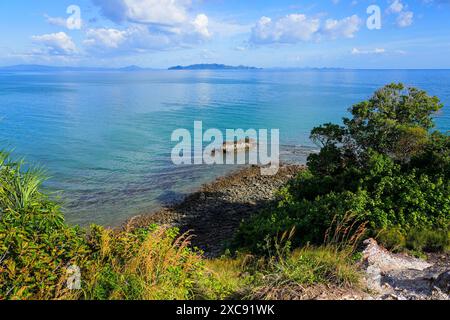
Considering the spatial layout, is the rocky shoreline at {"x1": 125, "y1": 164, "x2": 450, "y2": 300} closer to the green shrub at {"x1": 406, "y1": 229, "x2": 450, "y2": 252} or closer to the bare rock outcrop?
the bare rock outcrop

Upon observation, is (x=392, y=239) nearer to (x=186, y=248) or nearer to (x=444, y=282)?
(x=444, y=282)

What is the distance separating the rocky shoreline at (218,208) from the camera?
19302 millimetres

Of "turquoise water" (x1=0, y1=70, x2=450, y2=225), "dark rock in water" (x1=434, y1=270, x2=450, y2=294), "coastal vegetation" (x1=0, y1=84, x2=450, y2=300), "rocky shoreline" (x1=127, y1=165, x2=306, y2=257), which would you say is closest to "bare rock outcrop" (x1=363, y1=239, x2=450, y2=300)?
"dark rock in water" (x1=434, y1=270, x2=450, y2=294)

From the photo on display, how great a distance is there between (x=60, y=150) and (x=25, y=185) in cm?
3301

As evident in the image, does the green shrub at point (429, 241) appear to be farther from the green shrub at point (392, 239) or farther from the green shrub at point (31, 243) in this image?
the green shrub at point (31, 243)

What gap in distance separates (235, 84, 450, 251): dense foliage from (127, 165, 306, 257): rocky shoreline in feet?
11.3

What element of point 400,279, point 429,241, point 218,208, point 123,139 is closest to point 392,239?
point 429,241

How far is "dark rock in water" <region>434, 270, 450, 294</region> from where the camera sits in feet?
22.1

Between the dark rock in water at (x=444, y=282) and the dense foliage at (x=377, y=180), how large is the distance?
252 cm

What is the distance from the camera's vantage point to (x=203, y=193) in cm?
2581

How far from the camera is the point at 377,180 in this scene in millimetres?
14242

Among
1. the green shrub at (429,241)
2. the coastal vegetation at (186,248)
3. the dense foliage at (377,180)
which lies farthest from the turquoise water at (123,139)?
the green shrub at (429,241)

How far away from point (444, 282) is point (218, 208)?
1721 centimetres
